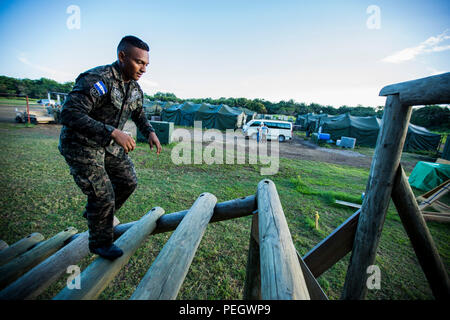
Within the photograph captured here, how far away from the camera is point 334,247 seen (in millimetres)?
1709

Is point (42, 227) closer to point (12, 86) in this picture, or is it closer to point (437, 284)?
point (437, 284)

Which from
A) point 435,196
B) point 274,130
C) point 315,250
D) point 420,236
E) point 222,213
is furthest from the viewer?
point 274,130

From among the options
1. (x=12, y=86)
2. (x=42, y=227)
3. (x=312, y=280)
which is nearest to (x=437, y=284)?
(x=312, y=280)

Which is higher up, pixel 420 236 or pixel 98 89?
pixel 98 89

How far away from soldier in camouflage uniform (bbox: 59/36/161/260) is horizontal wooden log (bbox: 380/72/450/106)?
Answer: 1.89 metres

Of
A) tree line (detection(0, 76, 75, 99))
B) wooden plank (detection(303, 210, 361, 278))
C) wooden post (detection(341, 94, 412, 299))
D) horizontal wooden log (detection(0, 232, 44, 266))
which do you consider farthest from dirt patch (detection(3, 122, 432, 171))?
tree line (detection(0, 76, 75, 99))

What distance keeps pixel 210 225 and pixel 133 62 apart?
2.98m

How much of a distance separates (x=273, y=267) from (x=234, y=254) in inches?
88.9

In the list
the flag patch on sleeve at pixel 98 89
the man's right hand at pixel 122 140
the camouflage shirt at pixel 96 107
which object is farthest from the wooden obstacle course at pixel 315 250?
the flag patch on sleeve at pixel 98 89

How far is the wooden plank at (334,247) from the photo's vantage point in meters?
1.66

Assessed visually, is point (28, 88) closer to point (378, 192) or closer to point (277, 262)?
point (277, 262)

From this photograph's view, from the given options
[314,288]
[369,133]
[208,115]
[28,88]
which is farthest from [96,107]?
[28,88]

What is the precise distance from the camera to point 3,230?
9.76ft

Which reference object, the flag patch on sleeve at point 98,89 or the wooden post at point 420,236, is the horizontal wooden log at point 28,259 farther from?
the wooden post at point 420,236
